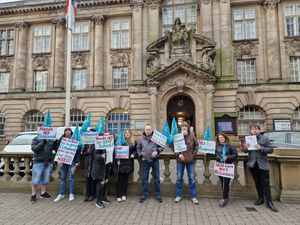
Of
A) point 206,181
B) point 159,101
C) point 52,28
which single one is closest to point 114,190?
point 206,181

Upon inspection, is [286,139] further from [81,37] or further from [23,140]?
[81,37]

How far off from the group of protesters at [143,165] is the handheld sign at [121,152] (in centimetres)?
11

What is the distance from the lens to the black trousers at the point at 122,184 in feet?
22.9

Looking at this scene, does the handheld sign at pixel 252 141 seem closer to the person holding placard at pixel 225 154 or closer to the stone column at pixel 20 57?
the person holding placard at pixel 225 154

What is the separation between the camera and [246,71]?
2405cm

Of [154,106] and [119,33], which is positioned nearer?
[154,106]

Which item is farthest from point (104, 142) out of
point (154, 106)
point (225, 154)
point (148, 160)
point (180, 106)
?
point (180, 106)

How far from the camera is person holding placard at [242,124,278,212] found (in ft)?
20.6

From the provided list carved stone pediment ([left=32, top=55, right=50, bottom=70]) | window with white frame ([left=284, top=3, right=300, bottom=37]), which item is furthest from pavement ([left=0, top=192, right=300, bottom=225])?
carved stone pediment ([left=32, top=55, right=50, bottom=70])

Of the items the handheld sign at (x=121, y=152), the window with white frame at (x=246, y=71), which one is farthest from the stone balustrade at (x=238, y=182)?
the window with white frame at (x=246, y=71)

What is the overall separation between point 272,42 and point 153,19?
11564 mm

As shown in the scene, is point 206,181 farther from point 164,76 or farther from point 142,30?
point 142,30

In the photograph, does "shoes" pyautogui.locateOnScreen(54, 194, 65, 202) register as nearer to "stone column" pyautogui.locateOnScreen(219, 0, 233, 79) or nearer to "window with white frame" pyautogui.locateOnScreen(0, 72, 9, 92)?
"stone column" pyautogui.locateOnScreen(219, 0, 233, 79)

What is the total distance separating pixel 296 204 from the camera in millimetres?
6496
